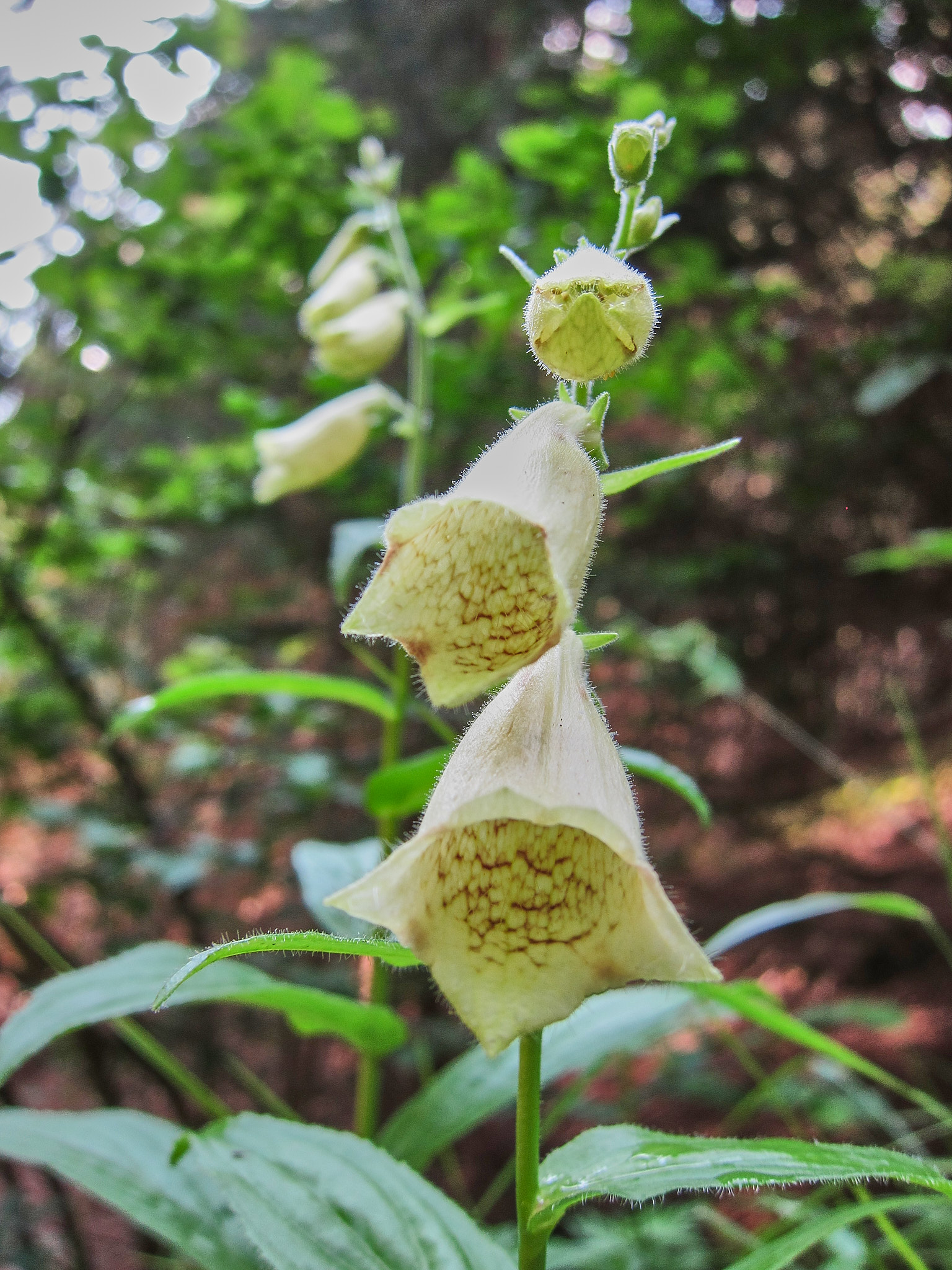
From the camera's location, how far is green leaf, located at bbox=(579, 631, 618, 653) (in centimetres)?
46

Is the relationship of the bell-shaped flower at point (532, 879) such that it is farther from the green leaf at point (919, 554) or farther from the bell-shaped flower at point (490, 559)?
the green leaf at point (919, 554)

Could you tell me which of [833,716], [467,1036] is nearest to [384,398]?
[467,1036]

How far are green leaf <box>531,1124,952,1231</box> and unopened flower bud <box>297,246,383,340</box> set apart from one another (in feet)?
3.26

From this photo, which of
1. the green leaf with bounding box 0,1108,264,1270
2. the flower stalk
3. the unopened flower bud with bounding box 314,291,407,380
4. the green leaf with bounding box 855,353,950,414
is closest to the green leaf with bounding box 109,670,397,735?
→ the flower stalk

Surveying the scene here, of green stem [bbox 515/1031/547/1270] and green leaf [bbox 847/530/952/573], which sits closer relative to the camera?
green stem [bbox 515/1031/547/1270]

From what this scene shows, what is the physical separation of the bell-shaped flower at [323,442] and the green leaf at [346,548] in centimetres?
18

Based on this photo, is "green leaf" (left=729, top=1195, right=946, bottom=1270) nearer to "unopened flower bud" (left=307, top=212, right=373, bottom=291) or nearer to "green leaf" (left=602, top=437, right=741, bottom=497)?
"green leaf" (left=602, top=437, right=741, bottom=497)

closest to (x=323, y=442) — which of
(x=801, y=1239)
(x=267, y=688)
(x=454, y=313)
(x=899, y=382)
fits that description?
(x=454, y=313)

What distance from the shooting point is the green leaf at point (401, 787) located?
802 millimetres

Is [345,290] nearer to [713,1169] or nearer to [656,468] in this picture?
[656,468]

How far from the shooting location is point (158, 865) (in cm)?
133

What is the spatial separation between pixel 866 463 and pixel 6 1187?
2.22 meters

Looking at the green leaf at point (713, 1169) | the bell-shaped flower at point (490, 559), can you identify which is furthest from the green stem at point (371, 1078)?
the bell-shaped flower at point (490, 559)

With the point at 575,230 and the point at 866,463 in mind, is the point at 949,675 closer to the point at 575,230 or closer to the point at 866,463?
the point at 866,463
